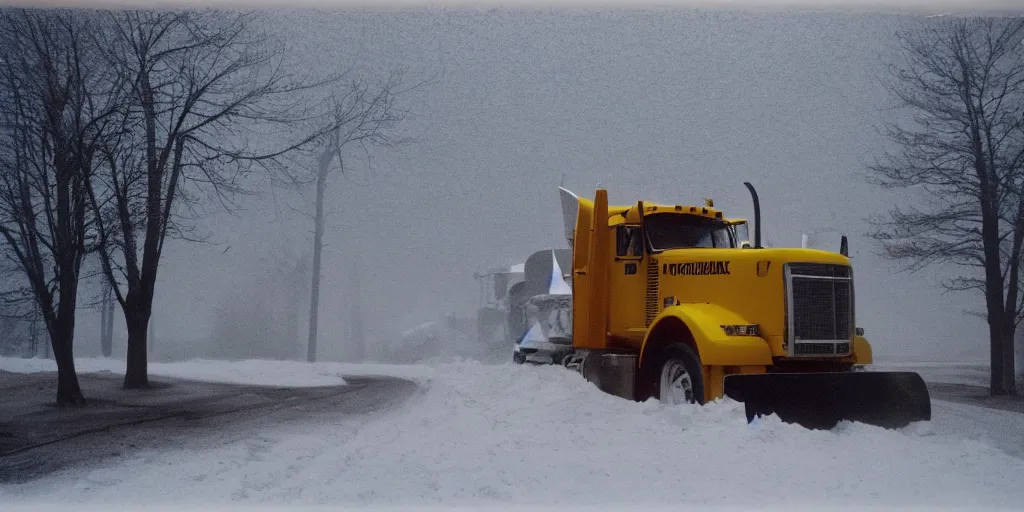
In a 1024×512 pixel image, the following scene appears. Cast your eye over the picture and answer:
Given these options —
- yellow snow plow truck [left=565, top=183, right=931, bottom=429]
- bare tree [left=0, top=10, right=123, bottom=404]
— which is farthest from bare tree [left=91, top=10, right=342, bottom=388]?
yellow snow plow truck [left=565, top=183, right=931, bottom=429]

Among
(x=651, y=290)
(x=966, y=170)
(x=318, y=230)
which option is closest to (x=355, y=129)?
(x=318, y=230)

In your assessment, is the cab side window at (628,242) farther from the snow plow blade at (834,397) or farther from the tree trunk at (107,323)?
the tree trunk at (107,323)

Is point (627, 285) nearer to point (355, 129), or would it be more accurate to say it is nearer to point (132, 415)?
point (355, 129)

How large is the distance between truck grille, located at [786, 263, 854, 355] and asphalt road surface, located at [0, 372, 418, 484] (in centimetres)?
359

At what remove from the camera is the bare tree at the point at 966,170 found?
20.0ft

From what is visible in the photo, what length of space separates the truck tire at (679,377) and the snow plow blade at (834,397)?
362 millimetres

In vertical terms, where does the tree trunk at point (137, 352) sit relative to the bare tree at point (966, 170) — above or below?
below

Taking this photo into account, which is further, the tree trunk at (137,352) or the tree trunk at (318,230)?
the tree trunk at (318,230)

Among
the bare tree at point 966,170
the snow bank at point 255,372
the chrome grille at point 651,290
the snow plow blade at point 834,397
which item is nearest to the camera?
the snow plow blade at point 834,397

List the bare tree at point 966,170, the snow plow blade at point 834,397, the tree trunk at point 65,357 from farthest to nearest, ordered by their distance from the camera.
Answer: the bare tree at point 966,170 < the tree trunk at point 65,357 < the snow plow blade at point 834,397

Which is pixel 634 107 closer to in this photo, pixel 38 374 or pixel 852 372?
pixel 852 372

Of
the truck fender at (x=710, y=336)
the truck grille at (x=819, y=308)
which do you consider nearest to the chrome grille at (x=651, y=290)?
the truck fender at (x=710, y=336)

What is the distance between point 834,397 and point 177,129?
571 cm

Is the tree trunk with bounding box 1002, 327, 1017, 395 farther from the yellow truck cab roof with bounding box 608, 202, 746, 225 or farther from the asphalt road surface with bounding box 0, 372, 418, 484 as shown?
the asphalt road surface with bounding box 0, 372, 418, 484
